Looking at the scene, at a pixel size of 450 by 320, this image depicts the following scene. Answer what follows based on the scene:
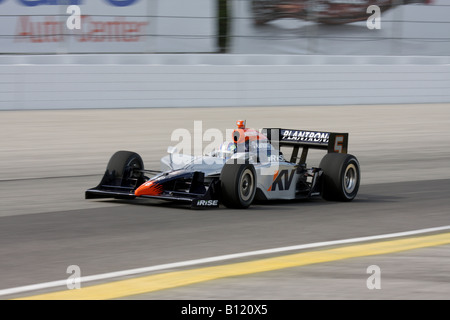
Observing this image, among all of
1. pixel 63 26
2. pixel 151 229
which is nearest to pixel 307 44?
pixel 63 26

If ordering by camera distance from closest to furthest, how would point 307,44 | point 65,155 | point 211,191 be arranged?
point 211,191
point 65,155
point 307,44

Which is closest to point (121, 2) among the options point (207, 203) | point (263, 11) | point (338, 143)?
point (263, 11)

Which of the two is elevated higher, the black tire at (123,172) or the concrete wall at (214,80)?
the concrete wall at (214,80)

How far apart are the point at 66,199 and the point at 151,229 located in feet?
7.78

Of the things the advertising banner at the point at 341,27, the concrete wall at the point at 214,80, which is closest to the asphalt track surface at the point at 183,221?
the concrete wall at the point at 214,80

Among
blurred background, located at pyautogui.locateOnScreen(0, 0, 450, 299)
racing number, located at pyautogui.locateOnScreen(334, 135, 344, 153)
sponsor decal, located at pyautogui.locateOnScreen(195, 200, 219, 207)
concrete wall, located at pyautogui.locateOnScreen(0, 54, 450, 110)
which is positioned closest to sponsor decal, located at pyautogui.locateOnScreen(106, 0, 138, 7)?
blurred background, located at pyautogui.locateOnScreen(0, 0, 450, 299)

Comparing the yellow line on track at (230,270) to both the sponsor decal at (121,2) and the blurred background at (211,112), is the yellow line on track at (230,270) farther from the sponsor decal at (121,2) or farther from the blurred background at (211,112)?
the sponsor decal at (121,2)

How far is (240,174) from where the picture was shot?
27.9 ft

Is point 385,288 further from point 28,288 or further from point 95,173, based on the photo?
point 95,173

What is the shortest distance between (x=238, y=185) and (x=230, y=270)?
263 centimetres

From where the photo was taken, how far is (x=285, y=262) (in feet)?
20.6

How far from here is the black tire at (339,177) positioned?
375 inches

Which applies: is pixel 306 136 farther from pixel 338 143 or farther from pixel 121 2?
pixel 121 2

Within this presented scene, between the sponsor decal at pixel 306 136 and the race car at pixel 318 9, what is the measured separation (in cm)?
1197
